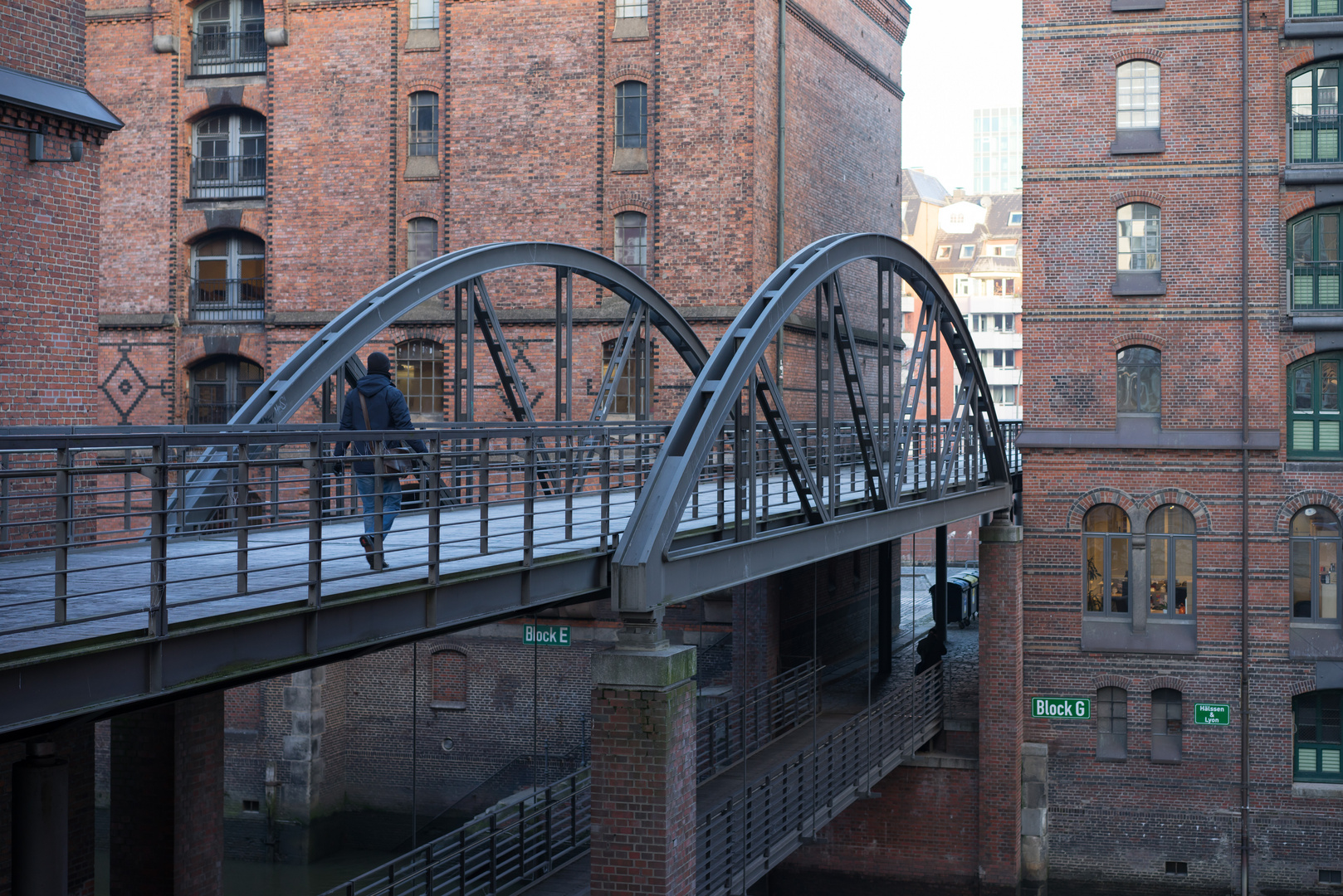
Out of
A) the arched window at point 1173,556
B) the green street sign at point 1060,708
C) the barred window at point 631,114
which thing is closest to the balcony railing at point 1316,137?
the arched window at point 1173,556

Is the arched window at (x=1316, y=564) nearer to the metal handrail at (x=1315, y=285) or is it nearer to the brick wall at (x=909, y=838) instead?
→ the metal handrail at (x=1315, y=285)

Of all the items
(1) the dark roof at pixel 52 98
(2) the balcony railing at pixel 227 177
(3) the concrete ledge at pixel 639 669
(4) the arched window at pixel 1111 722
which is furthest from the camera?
(2) the balcony railing at pixel 227 177

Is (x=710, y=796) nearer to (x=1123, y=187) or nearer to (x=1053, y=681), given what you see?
(x=1053, y=681)

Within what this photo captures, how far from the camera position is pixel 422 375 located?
2300 cm

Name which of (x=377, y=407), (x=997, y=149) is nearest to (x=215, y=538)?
(x=377, y=407)

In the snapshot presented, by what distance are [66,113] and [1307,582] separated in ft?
58.5

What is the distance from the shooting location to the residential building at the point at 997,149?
144625mm

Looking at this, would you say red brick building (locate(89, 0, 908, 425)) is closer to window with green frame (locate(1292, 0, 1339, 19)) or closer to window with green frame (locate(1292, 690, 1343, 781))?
window with green frame (locate(1292, 0, 1339, 19))

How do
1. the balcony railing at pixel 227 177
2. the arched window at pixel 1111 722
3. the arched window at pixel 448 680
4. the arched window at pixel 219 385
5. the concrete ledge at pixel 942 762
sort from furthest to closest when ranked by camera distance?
the balcony railing at pixel 227 177 < the arched window at pixel 219 385 < the arched window at pixel 448 680 < the arched window at pixel 1111 722 < the concrete ledge at pixel 942 762

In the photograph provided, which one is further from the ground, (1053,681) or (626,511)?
(626,511)

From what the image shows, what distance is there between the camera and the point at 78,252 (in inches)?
445

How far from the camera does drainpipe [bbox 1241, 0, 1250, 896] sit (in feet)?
65.7

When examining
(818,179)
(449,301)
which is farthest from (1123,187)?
(449,301)

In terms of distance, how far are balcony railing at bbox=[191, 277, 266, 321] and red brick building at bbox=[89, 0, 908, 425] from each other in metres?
0.04
